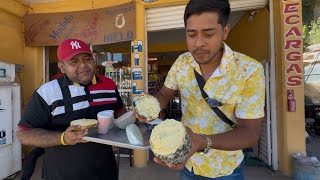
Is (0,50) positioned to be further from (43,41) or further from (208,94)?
(208,94)

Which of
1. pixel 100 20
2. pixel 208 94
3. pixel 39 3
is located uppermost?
pixel 39 3

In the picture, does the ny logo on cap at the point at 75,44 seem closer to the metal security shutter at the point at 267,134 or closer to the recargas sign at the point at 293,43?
the recargas sign at the point at 293,43

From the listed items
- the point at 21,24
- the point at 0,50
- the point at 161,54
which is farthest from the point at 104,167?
the point at 161,54

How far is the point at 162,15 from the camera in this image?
15.8ft

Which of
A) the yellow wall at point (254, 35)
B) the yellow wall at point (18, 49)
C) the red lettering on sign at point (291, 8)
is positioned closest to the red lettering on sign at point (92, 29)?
the yellow wall at point (18, 49)

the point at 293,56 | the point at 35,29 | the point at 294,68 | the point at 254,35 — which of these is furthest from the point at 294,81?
the point at 35,29

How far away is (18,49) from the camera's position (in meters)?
5.33

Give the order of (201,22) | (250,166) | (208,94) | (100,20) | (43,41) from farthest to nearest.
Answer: (43,41), (100,20), (250,166), (208,94), (201,22)

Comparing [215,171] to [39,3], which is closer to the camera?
[215,171]

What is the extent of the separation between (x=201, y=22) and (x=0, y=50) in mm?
4975

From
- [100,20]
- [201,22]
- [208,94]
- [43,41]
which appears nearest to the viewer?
[201,22]

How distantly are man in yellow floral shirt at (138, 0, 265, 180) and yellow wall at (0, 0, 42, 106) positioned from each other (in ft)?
15.8

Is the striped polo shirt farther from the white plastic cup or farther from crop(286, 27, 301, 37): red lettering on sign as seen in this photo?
crop(286, 27, 301, 37): red lettering on sign

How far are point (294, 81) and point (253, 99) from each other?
3210 mm
